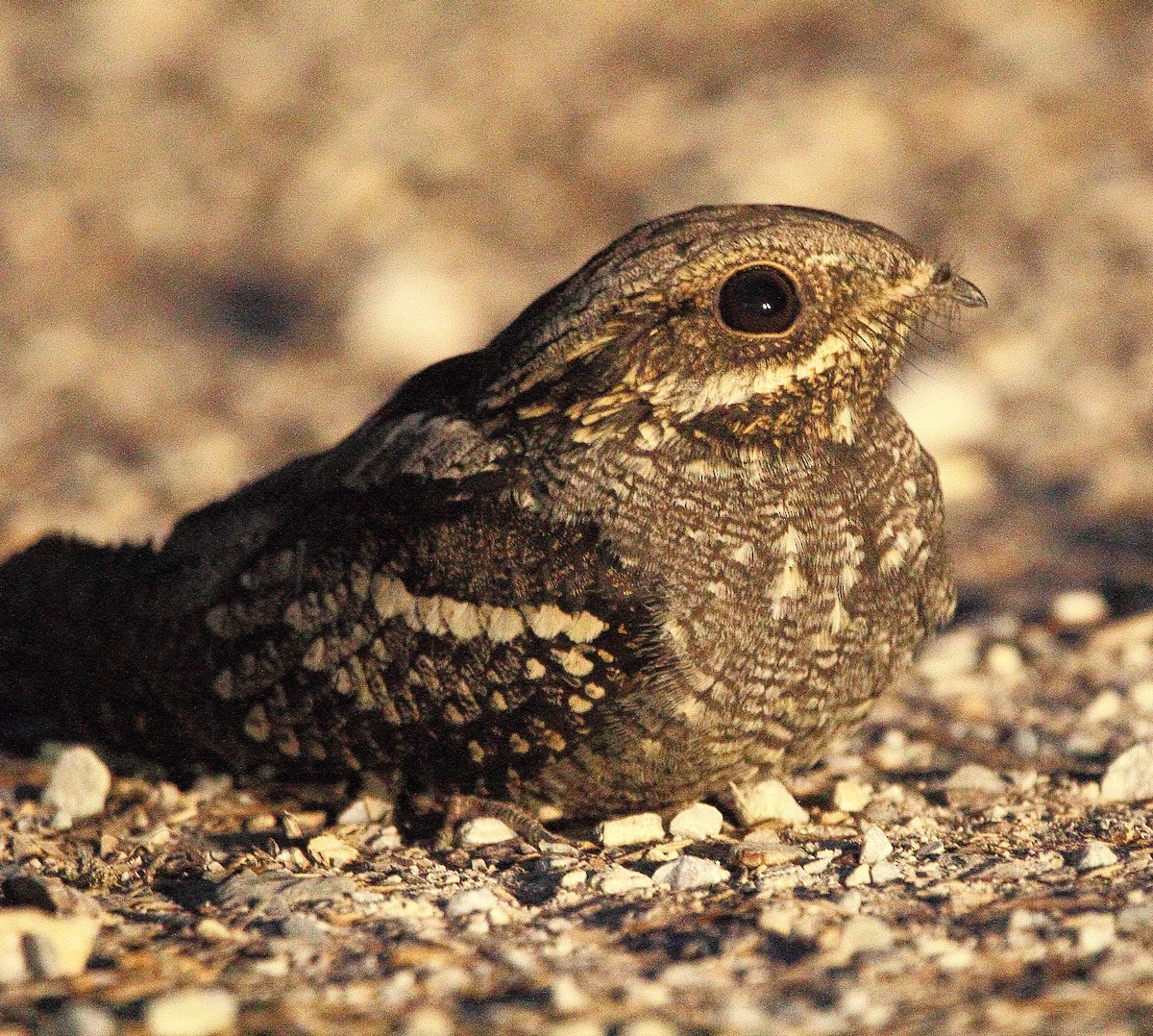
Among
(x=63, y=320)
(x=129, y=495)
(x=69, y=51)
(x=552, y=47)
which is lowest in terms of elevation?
(x=129, y=495)

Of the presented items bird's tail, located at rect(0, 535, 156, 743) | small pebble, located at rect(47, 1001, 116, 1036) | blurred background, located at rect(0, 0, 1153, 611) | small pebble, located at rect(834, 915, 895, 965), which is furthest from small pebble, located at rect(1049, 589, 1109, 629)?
small pebble, located at rect(47, 1001, 116, 1036)

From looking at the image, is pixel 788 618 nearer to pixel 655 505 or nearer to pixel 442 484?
pixel 655 505

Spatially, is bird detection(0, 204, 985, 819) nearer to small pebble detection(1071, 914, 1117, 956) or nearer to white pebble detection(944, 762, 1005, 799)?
white pebble detection(944, 762, 1005, 799)

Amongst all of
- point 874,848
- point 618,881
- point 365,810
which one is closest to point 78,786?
point 365,810

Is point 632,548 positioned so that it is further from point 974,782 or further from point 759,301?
point 974,782

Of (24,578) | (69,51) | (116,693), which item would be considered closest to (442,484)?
(116,693)

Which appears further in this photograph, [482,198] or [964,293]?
[482,198]
